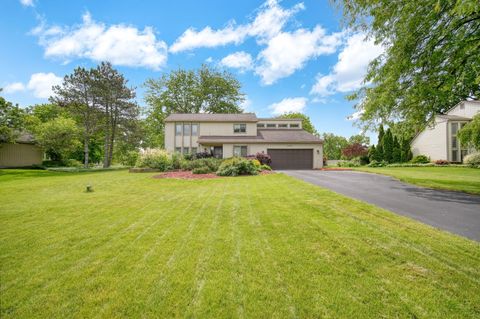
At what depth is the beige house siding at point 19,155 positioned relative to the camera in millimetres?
21844

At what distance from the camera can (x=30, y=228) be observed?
4.15 meters

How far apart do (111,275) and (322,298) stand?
2.52 meters

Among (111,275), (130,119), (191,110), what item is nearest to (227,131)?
(130,119)

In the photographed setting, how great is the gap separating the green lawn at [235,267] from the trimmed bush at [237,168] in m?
8.53

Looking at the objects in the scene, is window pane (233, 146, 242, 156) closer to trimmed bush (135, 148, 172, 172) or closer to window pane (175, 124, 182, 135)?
trimmed bush (135, 148, 172, 172)

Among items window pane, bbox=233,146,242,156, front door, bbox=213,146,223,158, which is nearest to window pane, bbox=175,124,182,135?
front door, bbox=213,146,223,158

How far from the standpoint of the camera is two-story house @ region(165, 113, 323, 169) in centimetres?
2184

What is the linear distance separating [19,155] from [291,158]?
30.8 meters

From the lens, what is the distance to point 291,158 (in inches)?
861

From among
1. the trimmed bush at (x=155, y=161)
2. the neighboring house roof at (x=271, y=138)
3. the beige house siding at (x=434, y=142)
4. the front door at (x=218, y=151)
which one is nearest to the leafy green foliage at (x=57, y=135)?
the trimmed bush at (x=155, y=161)

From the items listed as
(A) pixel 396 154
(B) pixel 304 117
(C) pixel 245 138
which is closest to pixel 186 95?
(C) pixel 245 138

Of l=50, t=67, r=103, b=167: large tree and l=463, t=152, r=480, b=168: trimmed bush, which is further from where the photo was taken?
l=50, t=67, r=103, b=167: large tree

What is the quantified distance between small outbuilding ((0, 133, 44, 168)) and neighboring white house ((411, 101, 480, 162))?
4729cm

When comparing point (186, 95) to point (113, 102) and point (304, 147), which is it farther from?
point (304, 147)
